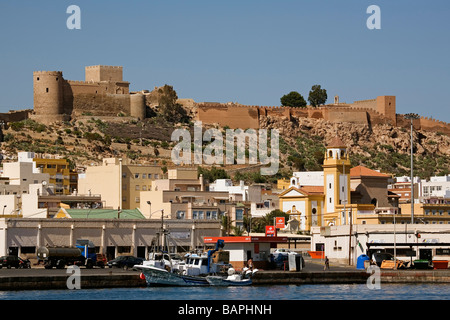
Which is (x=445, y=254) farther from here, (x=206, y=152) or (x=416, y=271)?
(x=206, y=152)

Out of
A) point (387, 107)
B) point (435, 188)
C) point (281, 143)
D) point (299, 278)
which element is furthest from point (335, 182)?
point (387, 107)

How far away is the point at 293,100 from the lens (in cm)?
19012

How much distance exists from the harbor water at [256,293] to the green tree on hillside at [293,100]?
132 meters

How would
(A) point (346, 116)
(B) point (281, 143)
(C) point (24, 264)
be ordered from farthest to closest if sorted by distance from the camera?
1. (A) point (346, 116)
2. (B) point (281, 143)
3. (C) point (24, 264)

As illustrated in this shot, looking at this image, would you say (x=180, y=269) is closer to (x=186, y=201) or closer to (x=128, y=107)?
(x=186, y=201)

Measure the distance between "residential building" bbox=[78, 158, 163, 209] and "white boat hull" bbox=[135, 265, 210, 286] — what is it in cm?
3498

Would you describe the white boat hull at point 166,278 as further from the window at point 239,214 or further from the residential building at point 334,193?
the residential building at point 334,193

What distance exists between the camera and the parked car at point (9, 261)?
63219 millimetres
